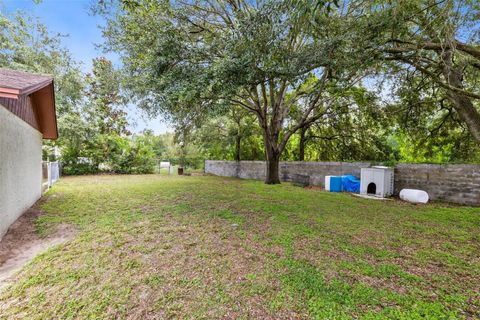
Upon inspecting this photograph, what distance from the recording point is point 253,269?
2.84 meters

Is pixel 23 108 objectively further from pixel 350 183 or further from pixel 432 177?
pixel 432 177

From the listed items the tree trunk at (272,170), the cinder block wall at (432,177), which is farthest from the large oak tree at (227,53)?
the tree trunk at (272,170)

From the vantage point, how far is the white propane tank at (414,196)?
23.2ft

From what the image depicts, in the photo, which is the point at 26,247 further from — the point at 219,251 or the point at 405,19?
the point at 405,19

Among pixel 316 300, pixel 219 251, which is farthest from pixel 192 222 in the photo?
pixel 316 300

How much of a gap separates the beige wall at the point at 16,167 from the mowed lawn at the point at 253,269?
66 centimetres

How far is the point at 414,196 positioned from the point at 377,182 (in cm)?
114

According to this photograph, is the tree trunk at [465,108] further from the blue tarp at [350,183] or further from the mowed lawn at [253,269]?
the blue tarp at [350,183]

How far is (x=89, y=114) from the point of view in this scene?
14.3 meters

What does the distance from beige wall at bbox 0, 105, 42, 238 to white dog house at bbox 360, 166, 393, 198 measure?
9.90 metres

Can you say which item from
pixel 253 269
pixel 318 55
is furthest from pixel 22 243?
pixel 318 55

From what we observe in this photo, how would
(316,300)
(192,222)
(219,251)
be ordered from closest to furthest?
1. (316,300)
2. (219,251)
3. (192,222)

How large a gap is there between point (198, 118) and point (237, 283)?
6.12 m

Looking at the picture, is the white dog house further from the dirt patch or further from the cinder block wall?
the dirt patch
